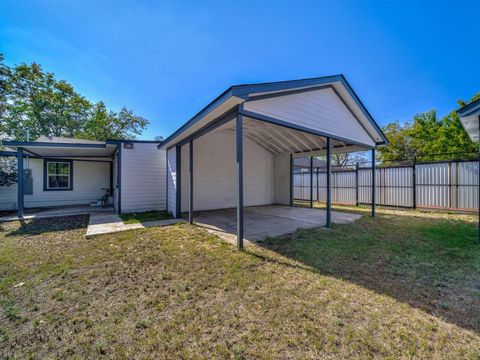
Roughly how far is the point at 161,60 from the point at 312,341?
10.7m

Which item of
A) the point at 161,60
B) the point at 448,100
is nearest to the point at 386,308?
the point at 161,60

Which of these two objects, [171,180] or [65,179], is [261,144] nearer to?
[171,180]

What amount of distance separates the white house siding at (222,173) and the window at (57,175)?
6.60 m

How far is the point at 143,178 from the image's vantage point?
863 cm

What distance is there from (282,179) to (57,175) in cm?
1140

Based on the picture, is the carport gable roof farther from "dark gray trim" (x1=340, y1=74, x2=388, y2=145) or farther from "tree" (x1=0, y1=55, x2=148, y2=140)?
"tree" (x1=0, y1=55, x2=148, y2=140)

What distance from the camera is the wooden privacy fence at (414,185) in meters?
8.12

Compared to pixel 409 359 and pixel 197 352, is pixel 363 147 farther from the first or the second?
pixel 197 352

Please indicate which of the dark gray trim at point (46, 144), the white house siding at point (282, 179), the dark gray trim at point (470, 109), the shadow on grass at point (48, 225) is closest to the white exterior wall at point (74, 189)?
the dark gray trim at point (46, 144)

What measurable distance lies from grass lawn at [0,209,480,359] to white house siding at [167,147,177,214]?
3139 mm

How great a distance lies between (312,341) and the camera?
1.81 m

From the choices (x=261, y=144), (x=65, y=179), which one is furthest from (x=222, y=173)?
(x=65, y=179)

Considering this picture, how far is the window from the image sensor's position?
394 inches

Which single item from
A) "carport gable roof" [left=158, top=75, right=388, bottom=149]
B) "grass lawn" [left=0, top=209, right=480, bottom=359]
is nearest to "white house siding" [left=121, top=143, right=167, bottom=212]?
"carport gable roof" [left=158, top=75, right=388, bottom=149]
